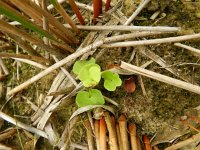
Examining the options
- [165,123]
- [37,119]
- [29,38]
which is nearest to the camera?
[29,38]

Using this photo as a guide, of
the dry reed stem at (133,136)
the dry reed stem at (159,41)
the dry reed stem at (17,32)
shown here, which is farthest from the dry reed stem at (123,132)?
the dry reed stem at (17,32)

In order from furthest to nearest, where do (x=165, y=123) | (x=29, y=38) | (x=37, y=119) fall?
(x=37, y=119) → (x=165, y=123) → (x=29, y=38)

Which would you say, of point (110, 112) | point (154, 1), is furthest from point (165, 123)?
point (154, 1)

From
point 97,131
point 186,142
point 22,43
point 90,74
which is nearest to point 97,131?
point 97,131

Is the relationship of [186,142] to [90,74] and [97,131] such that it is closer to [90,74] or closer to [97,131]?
[97,131]

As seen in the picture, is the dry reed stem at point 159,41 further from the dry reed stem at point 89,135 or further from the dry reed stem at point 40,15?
the dry reed stem at point 89,135

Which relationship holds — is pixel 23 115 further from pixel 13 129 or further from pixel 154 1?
pixel 154 1

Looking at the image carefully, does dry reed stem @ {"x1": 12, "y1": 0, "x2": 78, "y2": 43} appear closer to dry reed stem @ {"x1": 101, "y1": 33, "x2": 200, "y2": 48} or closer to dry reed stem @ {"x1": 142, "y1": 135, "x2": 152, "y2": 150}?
dry reed stem @ {"x1": 101, "y1": 33, "x2": 200, "y2": 48}
